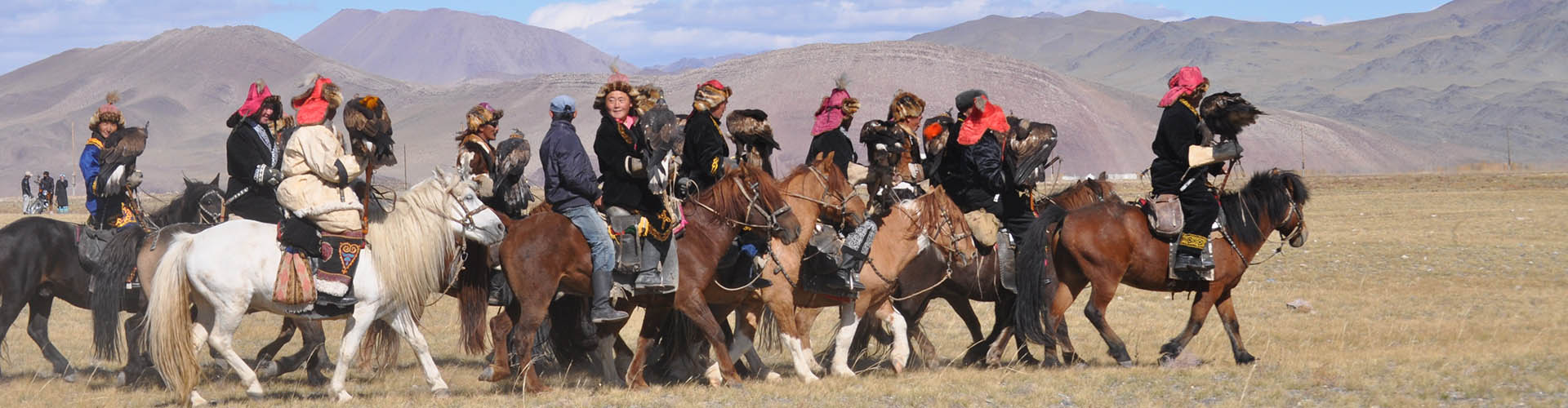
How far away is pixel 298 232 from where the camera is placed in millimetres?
8148

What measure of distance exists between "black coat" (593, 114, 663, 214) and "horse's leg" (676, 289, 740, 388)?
60cm

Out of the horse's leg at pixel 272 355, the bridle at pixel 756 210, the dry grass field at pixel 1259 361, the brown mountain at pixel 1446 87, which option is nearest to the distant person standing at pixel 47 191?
the dry grass field at pixel 1259 361

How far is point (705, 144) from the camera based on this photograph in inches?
354

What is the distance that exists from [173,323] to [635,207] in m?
2.90

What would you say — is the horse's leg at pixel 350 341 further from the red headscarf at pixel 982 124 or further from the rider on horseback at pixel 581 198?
the red headscarf at pixel 982 124

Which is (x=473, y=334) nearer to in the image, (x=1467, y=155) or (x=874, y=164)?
(x=874, y=164)

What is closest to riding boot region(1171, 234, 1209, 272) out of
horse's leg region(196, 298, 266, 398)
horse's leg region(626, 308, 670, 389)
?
horse's leg region(626, 308, 670, 389)

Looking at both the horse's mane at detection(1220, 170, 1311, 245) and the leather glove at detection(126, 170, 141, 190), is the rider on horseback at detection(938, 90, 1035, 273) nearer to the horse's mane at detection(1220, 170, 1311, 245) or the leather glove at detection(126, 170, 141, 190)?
the horse's mane at detection(1220, 170, 1311, 245)

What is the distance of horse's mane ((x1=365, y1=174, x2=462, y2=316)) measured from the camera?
838 centimetres

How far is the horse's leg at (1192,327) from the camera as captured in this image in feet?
32.2

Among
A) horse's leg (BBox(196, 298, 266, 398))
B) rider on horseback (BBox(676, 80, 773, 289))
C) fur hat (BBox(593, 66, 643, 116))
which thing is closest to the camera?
horse's leg (BBox(196, 298, 266, 398))

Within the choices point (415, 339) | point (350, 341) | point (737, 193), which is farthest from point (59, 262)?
point (737, 193)

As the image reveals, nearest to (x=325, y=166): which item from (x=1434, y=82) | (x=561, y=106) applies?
(x=561, y=106)

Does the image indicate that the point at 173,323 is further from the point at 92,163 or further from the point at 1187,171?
the point at 1187,171
